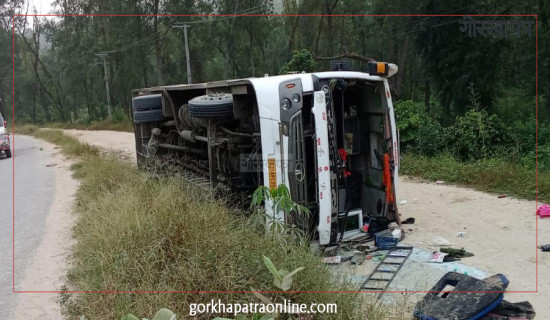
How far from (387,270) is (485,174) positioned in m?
4.91

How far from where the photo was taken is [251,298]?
391cm

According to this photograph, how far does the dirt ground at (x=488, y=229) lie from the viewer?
4.91 metres

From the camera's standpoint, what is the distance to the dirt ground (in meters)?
4.91

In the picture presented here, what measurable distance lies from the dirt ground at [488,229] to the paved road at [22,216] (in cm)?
492

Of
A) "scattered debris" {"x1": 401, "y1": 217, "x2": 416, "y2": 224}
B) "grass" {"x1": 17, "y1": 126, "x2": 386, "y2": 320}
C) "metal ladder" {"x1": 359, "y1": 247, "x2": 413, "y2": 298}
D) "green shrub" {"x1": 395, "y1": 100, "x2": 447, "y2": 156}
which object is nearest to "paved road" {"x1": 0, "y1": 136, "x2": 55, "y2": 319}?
"grass" {"x1": 17, "y1": 126, "x2": 386, "y2": 320}

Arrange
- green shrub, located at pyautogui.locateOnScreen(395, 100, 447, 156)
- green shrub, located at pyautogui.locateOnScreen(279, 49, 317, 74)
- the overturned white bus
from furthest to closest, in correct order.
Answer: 1. green shrub, located at pyautogui.locateOnScreen(279, 49, 317, 74)
2. green shrub, located at pyautogui.locateOnScreen(395, 100, 447, 156)
3. the overturned white bus

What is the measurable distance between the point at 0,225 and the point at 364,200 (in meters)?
6.34

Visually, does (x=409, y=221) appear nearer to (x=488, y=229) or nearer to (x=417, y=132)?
(x=488, y=229)

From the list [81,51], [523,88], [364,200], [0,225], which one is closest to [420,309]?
[364,200]

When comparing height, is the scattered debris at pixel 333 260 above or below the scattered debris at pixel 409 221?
above

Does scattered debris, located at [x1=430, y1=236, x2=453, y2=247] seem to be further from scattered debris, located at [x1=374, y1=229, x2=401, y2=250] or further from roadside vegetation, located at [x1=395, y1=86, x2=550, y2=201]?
roadside vegetation, located at [x1=395, y1=86, x2=550, y2=201]

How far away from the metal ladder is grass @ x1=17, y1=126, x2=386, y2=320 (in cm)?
55

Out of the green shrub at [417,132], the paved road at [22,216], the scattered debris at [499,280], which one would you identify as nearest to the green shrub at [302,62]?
the green shrub at [417,132]

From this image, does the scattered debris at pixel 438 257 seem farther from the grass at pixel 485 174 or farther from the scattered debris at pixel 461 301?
the grass at pixel 485 174
